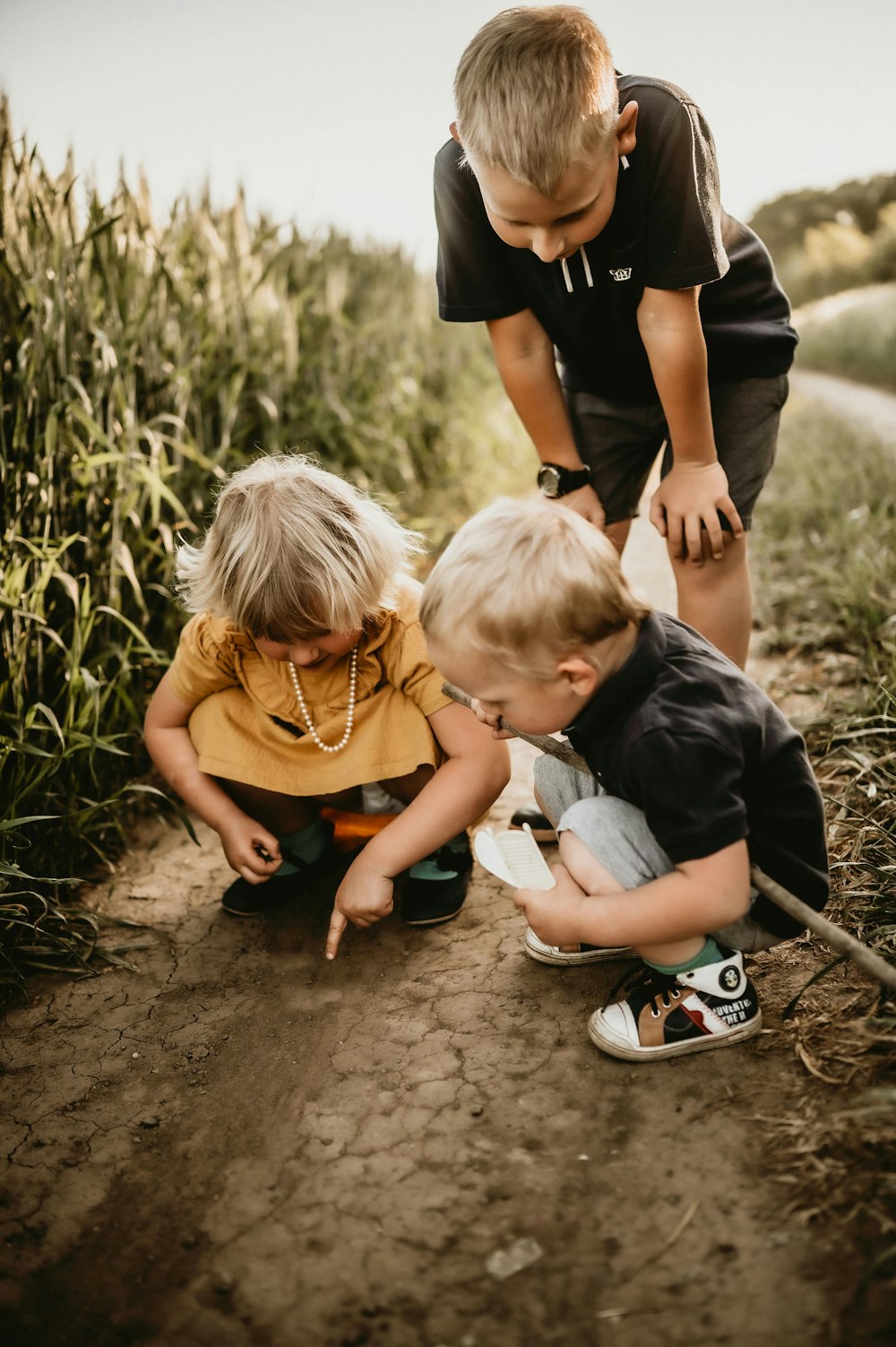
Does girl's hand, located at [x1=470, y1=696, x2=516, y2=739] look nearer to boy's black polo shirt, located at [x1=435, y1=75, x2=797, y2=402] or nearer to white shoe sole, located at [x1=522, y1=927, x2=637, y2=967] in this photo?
white shoe sole, located at [x1=522, y1=927, x2=637, y2=967]

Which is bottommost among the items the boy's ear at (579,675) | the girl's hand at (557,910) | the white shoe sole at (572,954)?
the white shoe sole at (572,954)

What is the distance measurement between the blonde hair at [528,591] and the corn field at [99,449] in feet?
3.36

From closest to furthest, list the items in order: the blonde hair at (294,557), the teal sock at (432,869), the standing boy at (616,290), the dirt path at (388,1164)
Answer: the dirt path at (388,1164), the standing boy at (616,290), the blonde hair at (294,557), the teal sock at (432,869)

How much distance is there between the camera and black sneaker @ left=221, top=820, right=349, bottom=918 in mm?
2045

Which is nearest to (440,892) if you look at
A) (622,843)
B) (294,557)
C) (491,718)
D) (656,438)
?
(491,718)

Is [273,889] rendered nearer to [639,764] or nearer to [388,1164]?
[388,1164]

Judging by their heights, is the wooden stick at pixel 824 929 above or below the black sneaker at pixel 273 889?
above

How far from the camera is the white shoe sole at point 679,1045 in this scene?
1.49m

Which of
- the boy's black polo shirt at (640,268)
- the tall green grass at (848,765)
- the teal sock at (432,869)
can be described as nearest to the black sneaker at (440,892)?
the teal sock at (432,869)

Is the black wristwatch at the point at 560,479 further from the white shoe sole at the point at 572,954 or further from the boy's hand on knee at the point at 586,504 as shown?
the white shoe sole at the point at 572,954

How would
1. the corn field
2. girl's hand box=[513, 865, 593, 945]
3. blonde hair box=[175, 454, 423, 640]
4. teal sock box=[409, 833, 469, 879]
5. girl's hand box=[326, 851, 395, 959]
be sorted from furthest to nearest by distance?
1. the corn field
2. teal sock box=[409, 833, 469, 879]
3. girl's hand box=[326, 851, 395, 959]
4. blonde hair box=[175, 454, 423, 640]
5. girl's hand box=[513, 865, 593, 945]

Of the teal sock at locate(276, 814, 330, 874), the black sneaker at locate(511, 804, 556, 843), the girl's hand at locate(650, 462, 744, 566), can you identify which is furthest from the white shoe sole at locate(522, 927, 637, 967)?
the girl's hand at locate(650, 462, 744, 566)

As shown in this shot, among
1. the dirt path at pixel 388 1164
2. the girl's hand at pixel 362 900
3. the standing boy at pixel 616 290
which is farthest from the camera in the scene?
the girl's hand at pixel 362 900

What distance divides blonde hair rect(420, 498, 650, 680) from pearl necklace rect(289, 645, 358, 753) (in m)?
0.53
